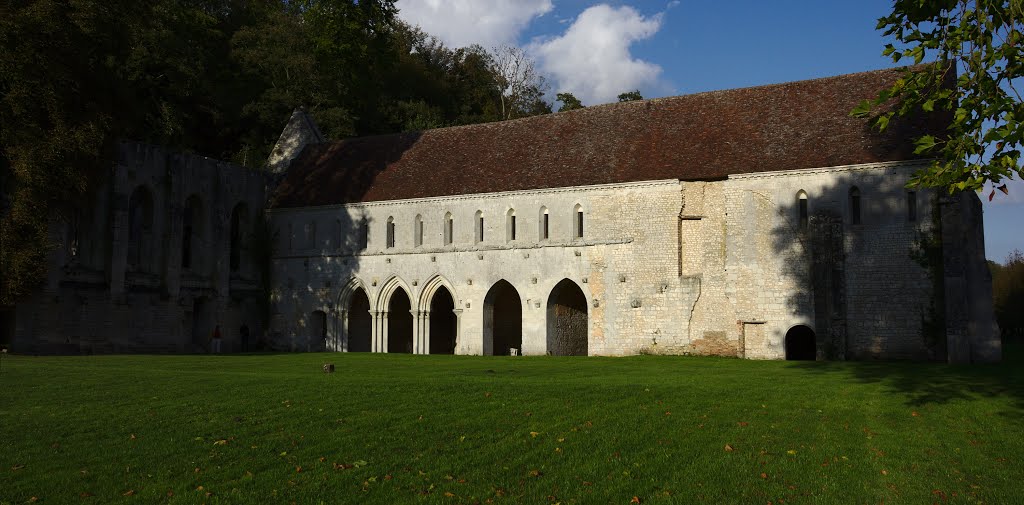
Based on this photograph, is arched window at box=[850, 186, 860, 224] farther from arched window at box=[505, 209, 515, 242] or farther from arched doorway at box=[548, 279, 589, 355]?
arched window at box=[505, 209, 515, 242]

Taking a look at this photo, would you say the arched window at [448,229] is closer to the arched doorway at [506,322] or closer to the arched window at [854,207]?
the arched doorway at [506,322]

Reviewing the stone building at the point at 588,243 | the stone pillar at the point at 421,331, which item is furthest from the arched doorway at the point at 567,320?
the stone pillar at the point at 421,331

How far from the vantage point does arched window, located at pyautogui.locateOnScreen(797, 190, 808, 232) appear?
109 ft

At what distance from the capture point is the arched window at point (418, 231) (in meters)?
40.5

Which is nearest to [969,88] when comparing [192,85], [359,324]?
[359,324]

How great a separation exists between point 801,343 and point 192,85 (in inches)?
1447

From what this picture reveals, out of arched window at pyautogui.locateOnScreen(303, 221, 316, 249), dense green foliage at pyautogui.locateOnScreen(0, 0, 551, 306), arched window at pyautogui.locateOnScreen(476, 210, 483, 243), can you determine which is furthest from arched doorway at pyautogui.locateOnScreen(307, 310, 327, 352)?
dense green foliage at pyautogui.locateOnScreen(0, 0, 551, 306)

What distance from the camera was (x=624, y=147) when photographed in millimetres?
37531

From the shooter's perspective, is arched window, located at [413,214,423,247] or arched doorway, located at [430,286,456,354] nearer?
arched window, located at [413,214,423,247]

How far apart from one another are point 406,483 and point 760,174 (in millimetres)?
25449

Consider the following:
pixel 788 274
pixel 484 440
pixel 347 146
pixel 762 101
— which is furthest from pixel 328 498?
pixel 347 146

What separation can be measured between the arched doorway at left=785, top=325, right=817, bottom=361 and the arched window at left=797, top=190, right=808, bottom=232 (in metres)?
4.16

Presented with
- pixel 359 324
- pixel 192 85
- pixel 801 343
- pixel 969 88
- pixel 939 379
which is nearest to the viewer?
pixel 969 88

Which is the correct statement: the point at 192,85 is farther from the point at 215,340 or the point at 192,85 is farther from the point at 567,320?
the point at 567,320
